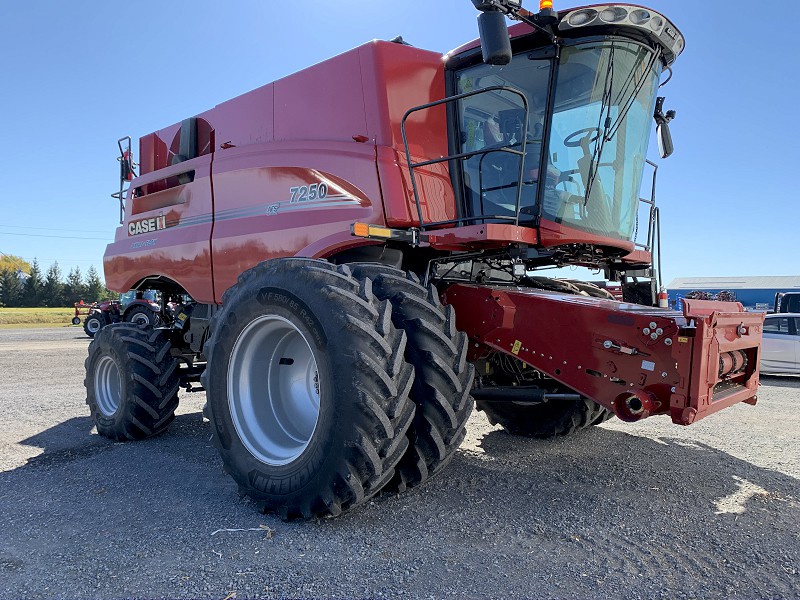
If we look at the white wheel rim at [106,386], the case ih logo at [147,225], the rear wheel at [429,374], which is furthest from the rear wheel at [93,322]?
the rear wheel at [429,374]

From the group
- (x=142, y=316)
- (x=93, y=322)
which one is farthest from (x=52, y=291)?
(x=142, y=316)

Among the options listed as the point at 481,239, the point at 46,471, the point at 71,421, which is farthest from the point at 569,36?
the point at 71,421

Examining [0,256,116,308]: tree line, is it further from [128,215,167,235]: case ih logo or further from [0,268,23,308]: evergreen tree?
[128,215,167,235]: case ih logo

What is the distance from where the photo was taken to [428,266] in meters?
4.27

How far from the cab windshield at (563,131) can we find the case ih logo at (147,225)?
10.8ft

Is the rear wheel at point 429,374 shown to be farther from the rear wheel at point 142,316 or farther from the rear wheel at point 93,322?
the rear wheel at point 93,322

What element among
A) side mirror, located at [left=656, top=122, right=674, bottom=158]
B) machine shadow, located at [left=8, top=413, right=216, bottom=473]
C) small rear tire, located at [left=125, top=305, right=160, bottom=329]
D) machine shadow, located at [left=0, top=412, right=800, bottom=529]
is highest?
side mirror, located at [left=656, top=122, right=674, bottom=158]

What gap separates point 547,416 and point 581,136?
250cm

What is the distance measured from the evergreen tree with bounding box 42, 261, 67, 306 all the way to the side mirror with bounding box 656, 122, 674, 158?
79378 mm

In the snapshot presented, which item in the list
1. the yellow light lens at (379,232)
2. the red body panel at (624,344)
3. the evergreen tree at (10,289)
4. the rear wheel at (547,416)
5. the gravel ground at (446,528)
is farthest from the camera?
the evergreen tree at (10,289)

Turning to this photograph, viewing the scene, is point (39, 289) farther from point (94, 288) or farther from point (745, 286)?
point (745, 286)

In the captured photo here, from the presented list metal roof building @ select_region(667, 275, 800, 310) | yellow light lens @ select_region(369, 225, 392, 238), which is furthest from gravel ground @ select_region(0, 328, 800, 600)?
metal roof building @ select_region(667, 275, 800, 310)

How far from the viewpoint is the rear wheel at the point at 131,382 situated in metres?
5.40

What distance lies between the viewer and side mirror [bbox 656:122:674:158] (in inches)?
193
